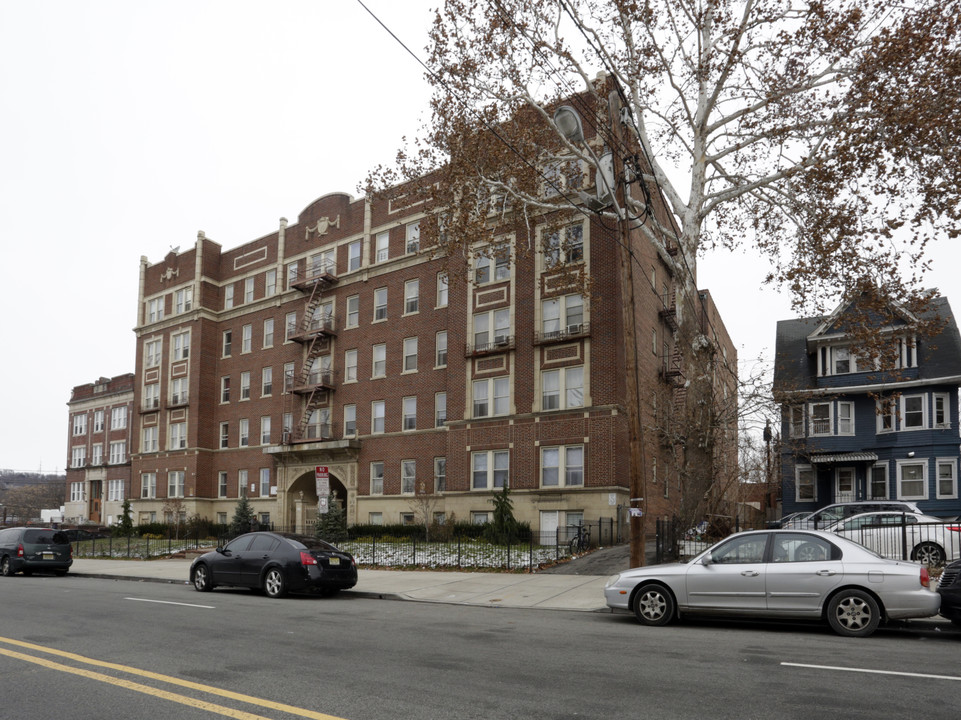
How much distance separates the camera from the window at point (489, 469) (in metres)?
34.3

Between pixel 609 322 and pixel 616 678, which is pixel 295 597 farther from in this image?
pixel 609 322

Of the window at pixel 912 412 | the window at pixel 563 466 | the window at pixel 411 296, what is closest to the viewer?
the window at pixel 563 466

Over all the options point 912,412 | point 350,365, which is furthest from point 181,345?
point 912,412

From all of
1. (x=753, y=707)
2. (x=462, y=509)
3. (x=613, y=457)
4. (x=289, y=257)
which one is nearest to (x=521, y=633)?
(x=753, y=707)

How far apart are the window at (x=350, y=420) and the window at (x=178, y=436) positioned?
1443 centimetres

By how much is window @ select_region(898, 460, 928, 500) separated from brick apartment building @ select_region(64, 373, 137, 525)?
54435 mm

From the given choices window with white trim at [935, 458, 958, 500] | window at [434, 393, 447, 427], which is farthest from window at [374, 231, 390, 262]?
window with white trim at [935, 458, 958, 500]

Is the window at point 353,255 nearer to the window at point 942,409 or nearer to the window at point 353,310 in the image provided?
the window at point 353,310

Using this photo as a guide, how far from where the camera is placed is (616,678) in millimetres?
7797

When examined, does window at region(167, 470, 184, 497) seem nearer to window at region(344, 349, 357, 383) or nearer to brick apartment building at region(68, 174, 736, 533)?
brick apartment building at region(68, 174, 736, 533)

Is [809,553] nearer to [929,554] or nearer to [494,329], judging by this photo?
[929,554]

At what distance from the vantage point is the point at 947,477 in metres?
37.2

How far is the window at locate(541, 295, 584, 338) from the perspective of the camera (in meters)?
32.9

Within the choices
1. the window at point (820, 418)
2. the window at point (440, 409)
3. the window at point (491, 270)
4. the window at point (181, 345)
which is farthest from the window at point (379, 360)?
the window at point (820, 418)
